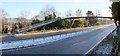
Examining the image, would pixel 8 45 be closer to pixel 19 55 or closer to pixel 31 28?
pixel 19 55

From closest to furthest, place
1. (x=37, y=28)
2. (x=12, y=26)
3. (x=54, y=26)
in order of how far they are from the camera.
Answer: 1. (x=12, y=26)
2. (x=37, y=28)
3. (x=54, y=26)

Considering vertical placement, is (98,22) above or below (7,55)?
below

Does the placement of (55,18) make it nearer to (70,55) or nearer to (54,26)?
(54,26)

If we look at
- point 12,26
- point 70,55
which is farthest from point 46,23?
point 70,55

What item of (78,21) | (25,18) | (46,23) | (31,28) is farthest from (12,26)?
(78,21)

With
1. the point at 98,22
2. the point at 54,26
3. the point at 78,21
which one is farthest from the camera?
the point at 98,22

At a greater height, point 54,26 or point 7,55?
point 7,55

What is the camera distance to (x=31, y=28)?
4444 centimetres

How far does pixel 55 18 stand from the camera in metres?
50.0

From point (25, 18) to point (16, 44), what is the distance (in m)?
37.9

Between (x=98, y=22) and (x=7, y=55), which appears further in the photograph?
(x=98, y=22)

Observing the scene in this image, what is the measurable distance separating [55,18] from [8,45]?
107 feet

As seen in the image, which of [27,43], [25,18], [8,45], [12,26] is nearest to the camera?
[8,45]

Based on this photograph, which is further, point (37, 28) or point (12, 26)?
point (37, 28)
